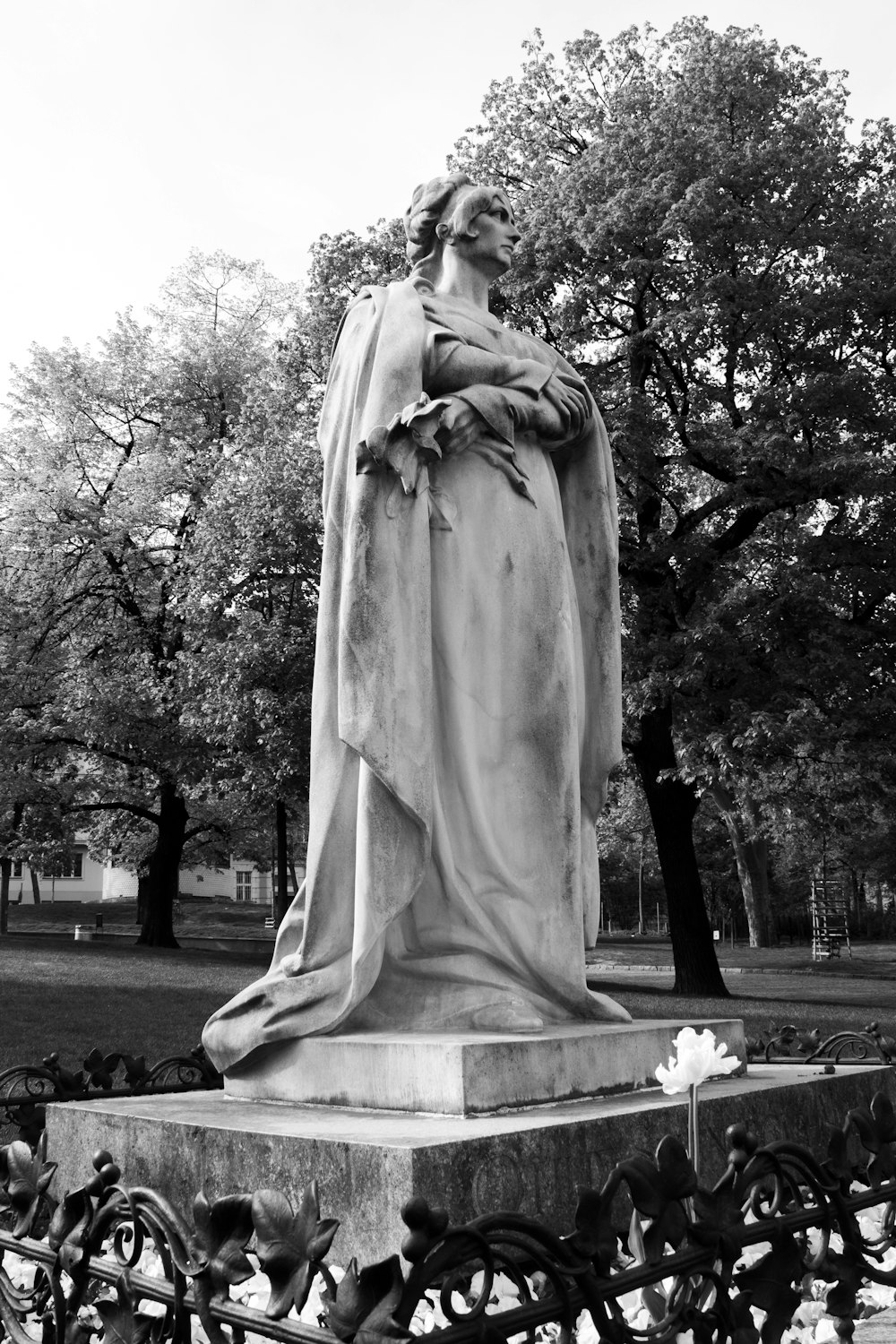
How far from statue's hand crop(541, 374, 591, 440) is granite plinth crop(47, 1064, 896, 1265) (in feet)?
7.79

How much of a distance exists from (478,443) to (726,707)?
14.8 m

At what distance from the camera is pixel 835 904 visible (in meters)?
46.1

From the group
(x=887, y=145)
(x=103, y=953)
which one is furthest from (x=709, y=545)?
(x=103, y=953)

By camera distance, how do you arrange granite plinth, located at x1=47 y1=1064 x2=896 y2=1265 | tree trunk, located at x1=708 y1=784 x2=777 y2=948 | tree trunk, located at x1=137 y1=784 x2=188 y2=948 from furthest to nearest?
1. tree trunk, located at x1=708 y1=784 x2=777 y2=948
2. tree trunk, located at x1=137 y1=784 x2=188 y2=948
3. granite plinth, located at x1=47 y1=1064 x2=896 y2=1265

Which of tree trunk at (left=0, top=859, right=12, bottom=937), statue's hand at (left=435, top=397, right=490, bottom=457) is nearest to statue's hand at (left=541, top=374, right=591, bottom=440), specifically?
statue's hand at (left=435, top=397, right=490, bottom=457)

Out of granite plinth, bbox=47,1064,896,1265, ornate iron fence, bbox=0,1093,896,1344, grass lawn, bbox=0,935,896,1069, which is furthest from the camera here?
grass lawn, bbox=0,935,896,1069

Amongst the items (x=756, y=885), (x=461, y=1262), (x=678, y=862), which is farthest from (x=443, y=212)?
(x=756, y=885)

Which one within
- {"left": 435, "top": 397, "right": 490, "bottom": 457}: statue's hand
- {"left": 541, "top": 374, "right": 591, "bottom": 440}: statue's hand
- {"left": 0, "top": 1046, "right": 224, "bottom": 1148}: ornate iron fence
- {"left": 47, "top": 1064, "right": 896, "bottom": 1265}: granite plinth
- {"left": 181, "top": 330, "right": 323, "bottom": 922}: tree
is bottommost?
{"left": 0, "top": 1046, "right": 224, "bottom": 1148}: ornate iron fence

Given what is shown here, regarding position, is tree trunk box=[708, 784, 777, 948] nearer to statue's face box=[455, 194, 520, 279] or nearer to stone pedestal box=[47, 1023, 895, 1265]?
statue's face box=[455, 194, 520, 279]

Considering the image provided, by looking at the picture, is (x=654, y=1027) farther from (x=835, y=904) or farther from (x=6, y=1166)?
(x=835, y=904)

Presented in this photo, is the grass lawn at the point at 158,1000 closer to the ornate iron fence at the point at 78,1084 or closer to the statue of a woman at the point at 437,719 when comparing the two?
the ornate iron fence at the point at 78,1084

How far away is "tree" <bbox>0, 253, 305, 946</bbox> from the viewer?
2930cm

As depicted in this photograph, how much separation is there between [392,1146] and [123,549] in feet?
94.2

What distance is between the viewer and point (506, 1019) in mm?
4184
